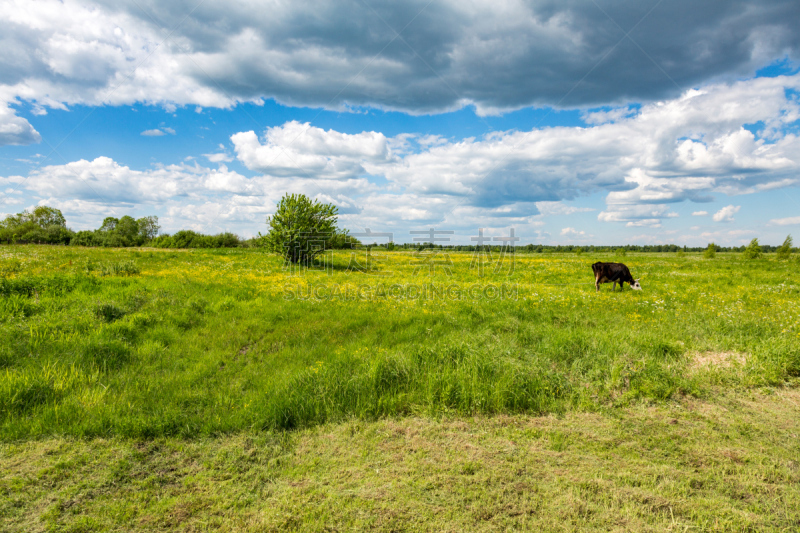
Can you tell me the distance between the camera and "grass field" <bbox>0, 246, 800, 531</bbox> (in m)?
4.02

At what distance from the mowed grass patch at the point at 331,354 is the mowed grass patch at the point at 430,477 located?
0.49m

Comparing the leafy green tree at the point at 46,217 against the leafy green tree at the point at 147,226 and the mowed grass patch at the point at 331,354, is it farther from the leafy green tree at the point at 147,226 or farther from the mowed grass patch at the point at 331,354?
the mowed grass patch at the point at 331,354

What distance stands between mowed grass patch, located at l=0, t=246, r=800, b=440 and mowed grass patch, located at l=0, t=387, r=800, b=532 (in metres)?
0.49

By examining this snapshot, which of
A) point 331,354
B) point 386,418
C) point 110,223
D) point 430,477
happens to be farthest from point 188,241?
point 430,477

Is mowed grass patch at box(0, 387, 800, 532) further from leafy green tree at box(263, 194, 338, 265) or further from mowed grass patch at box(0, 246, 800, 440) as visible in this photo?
leafy green tree at box(263, 194, 338, 265)

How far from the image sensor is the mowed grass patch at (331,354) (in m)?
6.18

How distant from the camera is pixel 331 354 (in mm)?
8555

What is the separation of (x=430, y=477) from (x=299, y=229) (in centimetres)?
2349

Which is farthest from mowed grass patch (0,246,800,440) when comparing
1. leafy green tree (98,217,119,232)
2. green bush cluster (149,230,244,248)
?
leafy green tree (98,217,119,232)

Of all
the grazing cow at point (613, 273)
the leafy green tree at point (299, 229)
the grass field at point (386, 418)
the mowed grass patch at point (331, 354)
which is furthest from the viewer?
the leafy green tree at point (299, 229)

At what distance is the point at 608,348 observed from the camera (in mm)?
8719

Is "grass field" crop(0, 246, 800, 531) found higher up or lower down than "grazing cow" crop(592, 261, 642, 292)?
lower down

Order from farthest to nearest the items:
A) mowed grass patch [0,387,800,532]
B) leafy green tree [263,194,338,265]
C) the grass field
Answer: leafy green tree [263,194,338,265]
the grass field
mowed grass patch [0,387,800,532]

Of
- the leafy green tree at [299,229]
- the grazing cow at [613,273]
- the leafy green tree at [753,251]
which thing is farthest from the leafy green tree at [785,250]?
the leafy green tree at [299,229]
